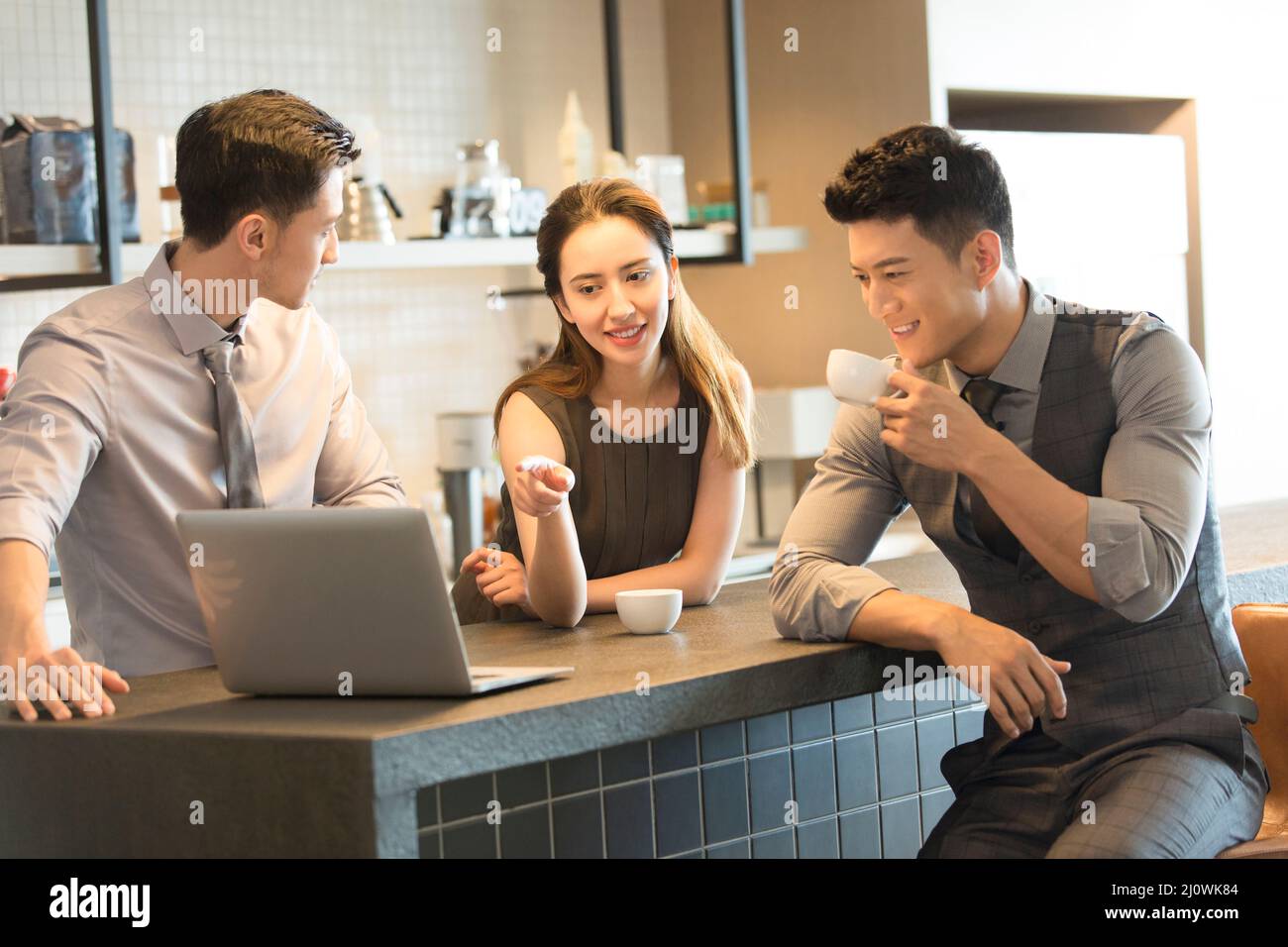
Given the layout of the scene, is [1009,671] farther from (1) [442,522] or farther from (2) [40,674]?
(1) [442,522]

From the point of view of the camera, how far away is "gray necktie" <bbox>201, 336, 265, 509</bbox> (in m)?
2.07

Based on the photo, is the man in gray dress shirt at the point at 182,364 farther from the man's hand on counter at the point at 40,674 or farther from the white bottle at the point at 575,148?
the white bottle at the point at 575,148

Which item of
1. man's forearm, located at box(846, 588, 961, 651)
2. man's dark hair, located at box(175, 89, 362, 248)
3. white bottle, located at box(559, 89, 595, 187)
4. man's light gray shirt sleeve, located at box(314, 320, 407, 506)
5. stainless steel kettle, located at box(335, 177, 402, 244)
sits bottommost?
man's forearm, located at box(846, 588, 961, 651)

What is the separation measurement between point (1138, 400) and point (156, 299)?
1.24 m

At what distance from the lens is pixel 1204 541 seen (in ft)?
6.07

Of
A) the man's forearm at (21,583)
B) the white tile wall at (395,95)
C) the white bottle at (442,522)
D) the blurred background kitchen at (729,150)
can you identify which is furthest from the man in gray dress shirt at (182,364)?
the white bottle at (442,522)

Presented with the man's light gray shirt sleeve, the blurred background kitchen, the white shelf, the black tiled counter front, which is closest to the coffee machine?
the blurred background kitchen

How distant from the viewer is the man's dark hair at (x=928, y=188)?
1.89m

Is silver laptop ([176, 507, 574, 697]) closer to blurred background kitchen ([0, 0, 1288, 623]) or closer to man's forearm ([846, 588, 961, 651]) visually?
man's forearm ([846, 588, 961, 651])

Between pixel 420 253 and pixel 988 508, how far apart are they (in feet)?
6.83

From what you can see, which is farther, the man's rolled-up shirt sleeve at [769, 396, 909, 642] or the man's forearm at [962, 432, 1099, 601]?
the man's rolled-up shirt sleeve at [769, 396, 909, 642]

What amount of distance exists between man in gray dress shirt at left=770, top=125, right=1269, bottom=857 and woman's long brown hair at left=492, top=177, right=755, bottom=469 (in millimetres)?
265

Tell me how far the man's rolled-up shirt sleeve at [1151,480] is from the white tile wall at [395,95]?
2369 millimetres
